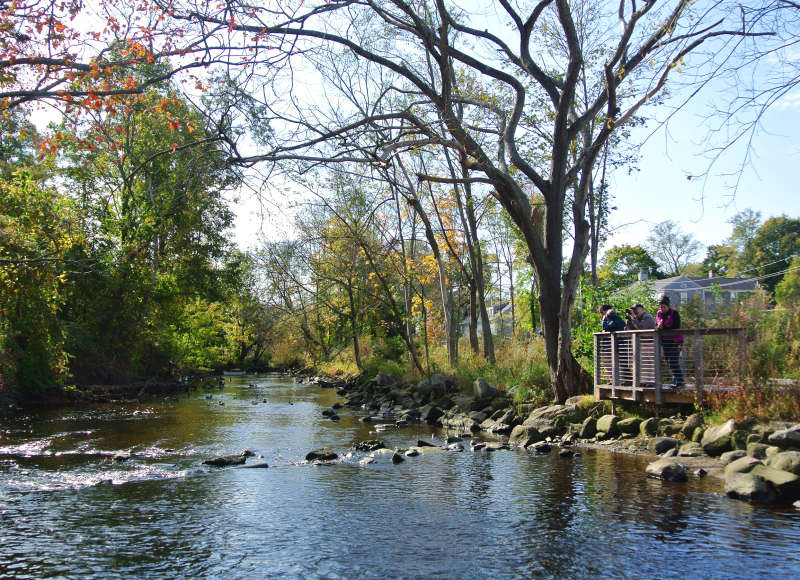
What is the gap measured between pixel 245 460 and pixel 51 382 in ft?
43.1

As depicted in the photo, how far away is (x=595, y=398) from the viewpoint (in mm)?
14617

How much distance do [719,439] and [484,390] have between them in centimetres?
824

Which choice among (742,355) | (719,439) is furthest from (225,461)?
(742,355)

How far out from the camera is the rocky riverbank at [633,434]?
30.1ft

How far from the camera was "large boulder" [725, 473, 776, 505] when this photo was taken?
Answer: 8758mm

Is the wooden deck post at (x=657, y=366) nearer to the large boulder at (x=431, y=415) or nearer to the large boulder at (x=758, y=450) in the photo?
the large boulder at (x=758, y=450)

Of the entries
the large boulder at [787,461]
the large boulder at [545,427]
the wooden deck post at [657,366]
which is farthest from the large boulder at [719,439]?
the large boulder at [545,427]

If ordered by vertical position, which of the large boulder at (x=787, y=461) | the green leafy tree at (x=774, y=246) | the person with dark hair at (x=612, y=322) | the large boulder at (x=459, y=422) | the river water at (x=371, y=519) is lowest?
the river water at (x=371, y=519)

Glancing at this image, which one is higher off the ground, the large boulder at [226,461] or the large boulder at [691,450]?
the large boulder at [691,450]

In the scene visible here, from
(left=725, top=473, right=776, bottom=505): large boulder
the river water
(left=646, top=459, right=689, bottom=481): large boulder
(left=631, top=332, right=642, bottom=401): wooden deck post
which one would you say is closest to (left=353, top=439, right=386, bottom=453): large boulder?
A: the river water

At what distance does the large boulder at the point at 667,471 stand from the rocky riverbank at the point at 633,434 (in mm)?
15

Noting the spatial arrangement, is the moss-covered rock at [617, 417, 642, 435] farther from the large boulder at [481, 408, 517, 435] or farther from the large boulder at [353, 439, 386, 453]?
the large boulder at [353, 439, 386, 453]

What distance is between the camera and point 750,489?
29.0 feet

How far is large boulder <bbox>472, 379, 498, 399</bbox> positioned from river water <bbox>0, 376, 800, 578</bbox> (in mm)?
5664
